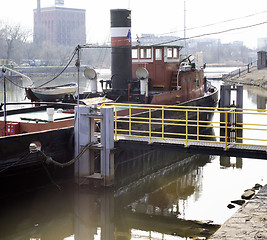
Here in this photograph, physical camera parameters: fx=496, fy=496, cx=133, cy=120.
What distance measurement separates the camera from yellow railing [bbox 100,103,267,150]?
13461 mm

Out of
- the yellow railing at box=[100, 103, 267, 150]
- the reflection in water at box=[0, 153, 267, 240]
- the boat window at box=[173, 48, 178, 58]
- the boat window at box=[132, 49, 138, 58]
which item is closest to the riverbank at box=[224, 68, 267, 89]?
the yellow railing at box=[100, 103, 267, 150]

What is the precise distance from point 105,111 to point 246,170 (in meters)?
6.44

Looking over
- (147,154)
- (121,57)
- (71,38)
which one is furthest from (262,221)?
(71,38)

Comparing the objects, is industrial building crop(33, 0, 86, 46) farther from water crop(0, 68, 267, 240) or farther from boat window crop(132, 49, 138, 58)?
water crop(0, 68, 267, 240)

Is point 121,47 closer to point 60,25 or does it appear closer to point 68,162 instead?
point 68,162

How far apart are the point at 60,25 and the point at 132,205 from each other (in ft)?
456

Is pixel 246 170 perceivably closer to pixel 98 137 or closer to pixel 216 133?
pixel 98 137

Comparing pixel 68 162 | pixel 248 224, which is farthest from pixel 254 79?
pixel 248 224

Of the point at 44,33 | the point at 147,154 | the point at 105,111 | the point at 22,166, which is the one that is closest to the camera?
the point at 22,166

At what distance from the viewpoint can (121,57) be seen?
21.3 m

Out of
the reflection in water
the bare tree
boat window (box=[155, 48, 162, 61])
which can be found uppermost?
the bare tree

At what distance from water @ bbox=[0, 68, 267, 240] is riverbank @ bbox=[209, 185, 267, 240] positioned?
1.80 metres

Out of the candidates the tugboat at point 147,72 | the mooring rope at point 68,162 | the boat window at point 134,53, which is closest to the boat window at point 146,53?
the tugboat at point 147,72

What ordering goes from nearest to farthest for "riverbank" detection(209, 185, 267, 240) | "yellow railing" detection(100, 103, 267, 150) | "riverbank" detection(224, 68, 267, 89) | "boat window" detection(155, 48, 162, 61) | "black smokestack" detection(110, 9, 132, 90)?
"riverbank" detection(209, 185, 267, 240), "yellow railing" detection(100, 103, 267, 150), "black smokestack" detection(110, 9, 132, 90), "boat window" detection(155, 48, 162, 61), "riverbank" detection(224, 68, 267, 89)
